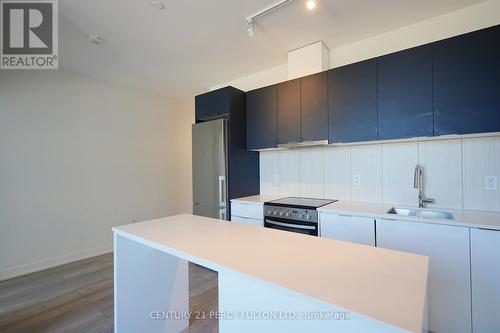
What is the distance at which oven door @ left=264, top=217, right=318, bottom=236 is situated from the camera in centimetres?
218

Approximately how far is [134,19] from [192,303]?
8.94 feet

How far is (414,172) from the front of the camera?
211 cm

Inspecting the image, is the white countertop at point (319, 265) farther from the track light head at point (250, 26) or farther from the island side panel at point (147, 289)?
the track light head at point (250, 26)

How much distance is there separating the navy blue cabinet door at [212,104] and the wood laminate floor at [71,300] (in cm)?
Answer: 209

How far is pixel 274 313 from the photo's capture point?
0.88 meters

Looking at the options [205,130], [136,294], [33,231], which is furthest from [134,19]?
[33,231]

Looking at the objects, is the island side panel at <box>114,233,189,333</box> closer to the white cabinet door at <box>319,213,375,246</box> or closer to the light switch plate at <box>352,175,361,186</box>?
the white cabinet door at <box>319,213,375,246</box>

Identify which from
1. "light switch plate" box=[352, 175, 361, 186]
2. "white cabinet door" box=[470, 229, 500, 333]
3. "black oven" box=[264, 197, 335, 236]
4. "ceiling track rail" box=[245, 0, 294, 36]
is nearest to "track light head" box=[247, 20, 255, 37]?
"ceiling track rail" box=[245, 0, 294, 36]

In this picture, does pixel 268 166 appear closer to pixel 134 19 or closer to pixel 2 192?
pixel 134 19

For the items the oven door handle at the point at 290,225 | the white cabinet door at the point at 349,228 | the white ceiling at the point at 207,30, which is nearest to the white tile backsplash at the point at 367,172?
the white cabinet door at the point at 349,228

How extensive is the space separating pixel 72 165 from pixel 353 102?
3717 mm

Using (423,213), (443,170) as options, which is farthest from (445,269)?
(443,170)

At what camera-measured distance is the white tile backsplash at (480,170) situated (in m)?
1.80

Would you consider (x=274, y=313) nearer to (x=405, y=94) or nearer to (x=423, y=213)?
(x=423, y=213)
